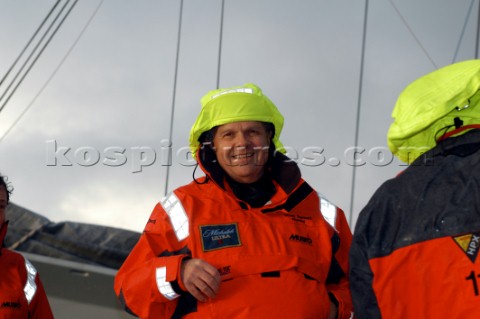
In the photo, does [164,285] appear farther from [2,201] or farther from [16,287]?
[2,201]

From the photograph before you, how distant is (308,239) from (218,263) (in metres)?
0.38

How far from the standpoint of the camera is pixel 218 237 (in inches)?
106

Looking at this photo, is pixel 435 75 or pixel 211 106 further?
A: pixel 211 106

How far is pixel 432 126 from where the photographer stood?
6.51 ft

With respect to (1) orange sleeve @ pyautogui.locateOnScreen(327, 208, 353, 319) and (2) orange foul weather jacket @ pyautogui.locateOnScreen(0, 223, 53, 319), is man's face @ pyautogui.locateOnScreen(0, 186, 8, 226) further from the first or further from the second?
(1) orange sleeve @ pyautogui.locateOnScreen(327, 208, 353, 319)

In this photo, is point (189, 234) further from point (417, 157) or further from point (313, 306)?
point (417, 157)

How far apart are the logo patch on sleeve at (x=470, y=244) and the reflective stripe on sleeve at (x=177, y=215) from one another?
47.4 inches

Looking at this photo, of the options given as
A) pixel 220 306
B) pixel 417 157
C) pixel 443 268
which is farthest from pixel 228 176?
pixel 443 268

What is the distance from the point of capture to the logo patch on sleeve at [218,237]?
269cm

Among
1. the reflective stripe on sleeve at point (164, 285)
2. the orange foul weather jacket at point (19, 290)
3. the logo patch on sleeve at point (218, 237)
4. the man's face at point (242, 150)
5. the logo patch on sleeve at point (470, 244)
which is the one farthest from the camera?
the orange foul weather jacket at point (19, 290)

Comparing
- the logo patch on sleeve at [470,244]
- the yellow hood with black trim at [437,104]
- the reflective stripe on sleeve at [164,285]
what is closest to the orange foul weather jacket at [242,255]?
the reflective stripe on sleeve at [164,285]

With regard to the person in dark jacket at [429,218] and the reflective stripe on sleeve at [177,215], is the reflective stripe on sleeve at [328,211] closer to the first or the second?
the reflective stripe on sleeve at [177,215]

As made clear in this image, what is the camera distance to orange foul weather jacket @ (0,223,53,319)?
3316 millimetres

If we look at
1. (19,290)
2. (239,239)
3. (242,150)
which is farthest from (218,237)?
(19,290)
